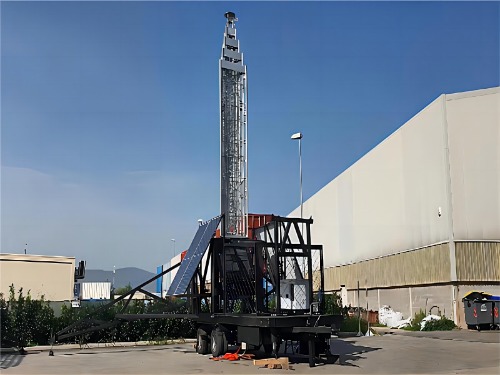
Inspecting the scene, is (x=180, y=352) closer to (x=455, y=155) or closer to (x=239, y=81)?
(x=239, y=81)

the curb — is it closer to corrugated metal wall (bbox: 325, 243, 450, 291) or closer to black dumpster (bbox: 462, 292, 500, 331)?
black dumpster (bbox: 462, 292, 500, 331)

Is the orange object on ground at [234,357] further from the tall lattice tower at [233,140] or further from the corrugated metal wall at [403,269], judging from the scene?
the corrugated metal wall at [403,269]

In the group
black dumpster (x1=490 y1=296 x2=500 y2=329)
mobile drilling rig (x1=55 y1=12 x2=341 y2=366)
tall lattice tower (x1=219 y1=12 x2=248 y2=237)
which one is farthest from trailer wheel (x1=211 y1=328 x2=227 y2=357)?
black dumpster (x1=490 y1=296 x2=500 y2=329)

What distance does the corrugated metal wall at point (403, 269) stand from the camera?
34.8 metres

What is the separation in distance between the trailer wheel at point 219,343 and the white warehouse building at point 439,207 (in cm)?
1942

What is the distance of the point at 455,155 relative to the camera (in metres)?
34.7

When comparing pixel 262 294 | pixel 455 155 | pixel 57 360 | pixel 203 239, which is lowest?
pixel 57 360

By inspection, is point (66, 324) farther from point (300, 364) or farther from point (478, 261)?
point (478, 261)

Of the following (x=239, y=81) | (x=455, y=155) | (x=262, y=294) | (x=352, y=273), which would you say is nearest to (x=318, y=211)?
(x=352, y=273)

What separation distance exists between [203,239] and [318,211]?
43231mm

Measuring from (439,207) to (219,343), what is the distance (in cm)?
2143

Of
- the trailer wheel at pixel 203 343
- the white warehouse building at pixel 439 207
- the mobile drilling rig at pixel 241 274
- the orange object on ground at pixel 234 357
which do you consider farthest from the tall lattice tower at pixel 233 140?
the white warehouse building at pixel 439 207

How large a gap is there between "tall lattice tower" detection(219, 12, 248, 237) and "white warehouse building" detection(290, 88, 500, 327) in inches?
659

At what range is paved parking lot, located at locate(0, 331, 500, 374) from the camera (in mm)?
15594
